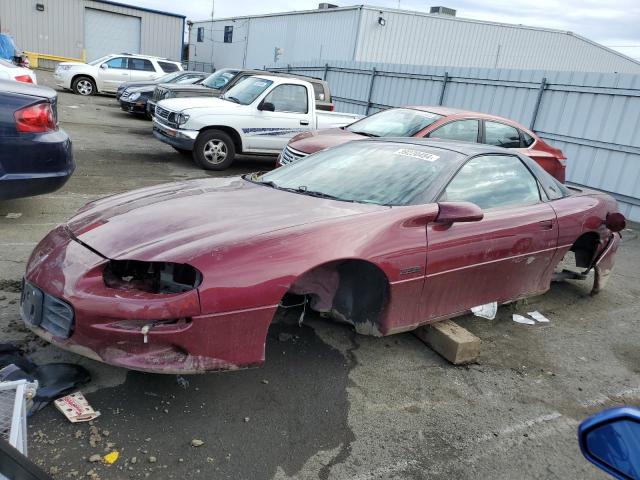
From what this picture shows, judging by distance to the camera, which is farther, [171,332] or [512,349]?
Result: [512,349]

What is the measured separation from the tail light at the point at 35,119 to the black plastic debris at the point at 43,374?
2.59 m

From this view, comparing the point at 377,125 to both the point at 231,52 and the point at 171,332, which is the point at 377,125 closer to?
the point at 171,332

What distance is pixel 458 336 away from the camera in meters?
3.44

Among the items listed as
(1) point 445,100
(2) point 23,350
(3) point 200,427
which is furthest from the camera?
(1) point 445,100

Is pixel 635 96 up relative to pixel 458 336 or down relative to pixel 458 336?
up

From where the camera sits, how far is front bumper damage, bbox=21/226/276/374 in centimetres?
238

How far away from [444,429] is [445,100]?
10.9 meters

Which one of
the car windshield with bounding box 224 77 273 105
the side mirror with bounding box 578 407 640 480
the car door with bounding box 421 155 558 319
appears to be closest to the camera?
the side mirror with bounding box 578 407 640 480

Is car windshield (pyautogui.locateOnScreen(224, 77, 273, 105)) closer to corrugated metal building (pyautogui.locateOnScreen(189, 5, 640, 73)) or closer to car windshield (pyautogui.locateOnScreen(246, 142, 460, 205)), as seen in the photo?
car windshield (pyautogui.locateOnScreen(246, 142, 460, 205))

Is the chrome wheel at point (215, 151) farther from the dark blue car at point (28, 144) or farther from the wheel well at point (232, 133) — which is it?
the dark blue car at point (28, 144)

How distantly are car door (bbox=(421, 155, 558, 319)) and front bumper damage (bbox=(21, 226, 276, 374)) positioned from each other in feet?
4.36

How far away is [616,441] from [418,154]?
288 centimetres

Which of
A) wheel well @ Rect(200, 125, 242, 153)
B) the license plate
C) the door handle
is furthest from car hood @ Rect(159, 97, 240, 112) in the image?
the license plate

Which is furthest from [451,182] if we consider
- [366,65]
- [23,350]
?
[366,65]
